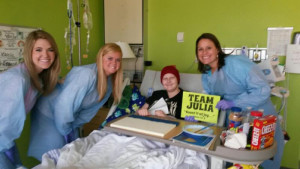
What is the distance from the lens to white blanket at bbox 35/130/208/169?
1120mm

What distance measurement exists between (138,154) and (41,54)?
96cm

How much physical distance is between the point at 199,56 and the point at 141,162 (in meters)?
0.96

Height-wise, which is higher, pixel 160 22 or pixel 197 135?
pixel 160 22

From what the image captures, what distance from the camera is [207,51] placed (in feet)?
5.41

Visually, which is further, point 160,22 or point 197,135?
point 160,22

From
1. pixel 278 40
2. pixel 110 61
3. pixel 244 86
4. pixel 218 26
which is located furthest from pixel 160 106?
pixel 278 40

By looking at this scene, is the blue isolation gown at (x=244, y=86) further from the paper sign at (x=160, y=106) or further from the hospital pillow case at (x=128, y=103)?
the hospital pillow case at (x=128, y=103)

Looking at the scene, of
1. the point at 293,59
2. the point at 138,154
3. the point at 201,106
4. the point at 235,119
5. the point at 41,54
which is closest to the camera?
the point at 235,119

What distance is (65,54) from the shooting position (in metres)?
2.61

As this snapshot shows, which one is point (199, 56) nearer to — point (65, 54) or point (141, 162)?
point (141, 162)

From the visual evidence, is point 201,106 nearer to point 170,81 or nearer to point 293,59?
point 170,81

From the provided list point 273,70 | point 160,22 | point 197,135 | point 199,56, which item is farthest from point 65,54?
point 273,70

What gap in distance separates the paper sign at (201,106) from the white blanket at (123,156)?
23 centimetres

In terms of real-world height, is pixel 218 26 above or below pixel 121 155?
above
